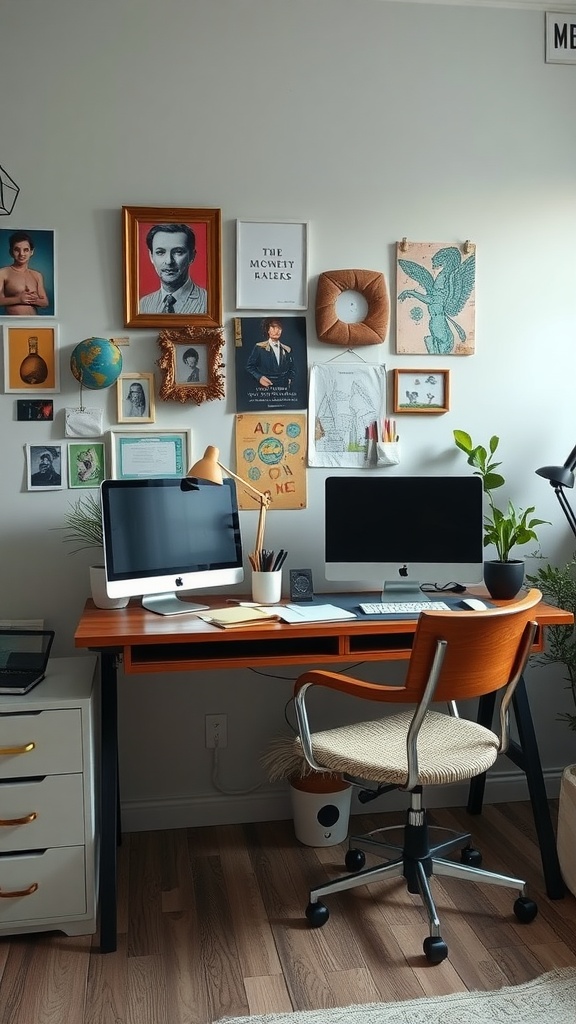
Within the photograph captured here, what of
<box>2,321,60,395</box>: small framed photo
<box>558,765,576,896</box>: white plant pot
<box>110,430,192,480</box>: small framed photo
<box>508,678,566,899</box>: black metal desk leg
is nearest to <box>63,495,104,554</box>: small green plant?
<box>110,430,192,480</box>: small framed photo

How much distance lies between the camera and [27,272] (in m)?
2.65

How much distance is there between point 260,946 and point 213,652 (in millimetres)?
740

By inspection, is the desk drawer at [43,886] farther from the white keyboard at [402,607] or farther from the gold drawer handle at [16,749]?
the white keyboard at [402,607]

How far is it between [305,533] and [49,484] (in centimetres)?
84

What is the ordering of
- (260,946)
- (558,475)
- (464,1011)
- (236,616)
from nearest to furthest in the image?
1. (464,1011)
2. (260,946)
3. (236,616)
4. (558,475)

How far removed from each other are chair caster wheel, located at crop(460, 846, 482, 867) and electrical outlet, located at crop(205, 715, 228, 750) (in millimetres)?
847

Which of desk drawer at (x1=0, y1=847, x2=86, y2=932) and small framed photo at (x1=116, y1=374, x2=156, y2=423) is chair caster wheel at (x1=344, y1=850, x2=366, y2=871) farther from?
small framed photo at (x1=116, y1=374, x2=156, y2=423)

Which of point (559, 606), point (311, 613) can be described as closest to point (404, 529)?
point (311, 613)

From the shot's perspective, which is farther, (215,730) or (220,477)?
(215,730)

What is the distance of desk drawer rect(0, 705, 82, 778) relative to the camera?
219 cm

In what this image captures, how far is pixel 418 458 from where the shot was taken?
115 inches

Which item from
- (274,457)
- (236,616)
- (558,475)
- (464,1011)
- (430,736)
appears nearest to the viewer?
(464,1011)

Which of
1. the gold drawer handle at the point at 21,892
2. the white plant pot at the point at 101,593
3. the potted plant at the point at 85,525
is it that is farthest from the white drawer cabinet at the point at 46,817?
the potted plant at the point at 85,525

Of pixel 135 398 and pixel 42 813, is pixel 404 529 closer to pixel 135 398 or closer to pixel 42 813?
pixel 135 398
